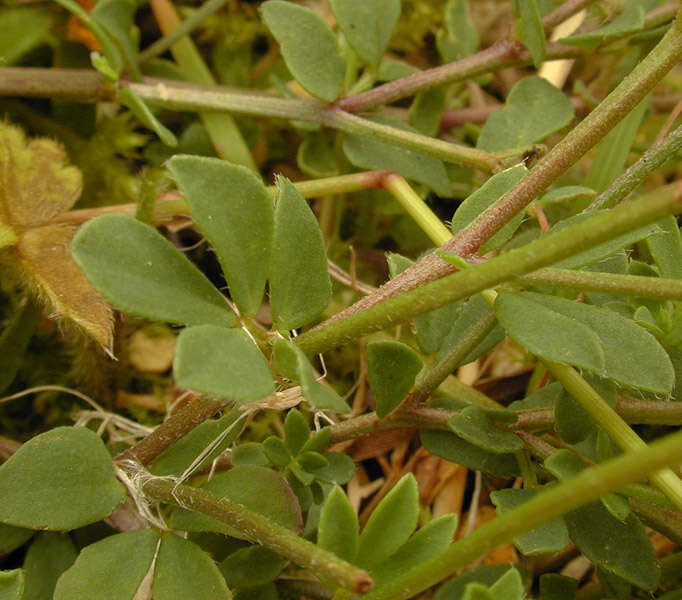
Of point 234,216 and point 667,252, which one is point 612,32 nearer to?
point 667,252

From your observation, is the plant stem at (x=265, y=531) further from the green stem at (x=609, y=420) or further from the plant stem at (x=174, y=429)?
the green stem at (x=609, y=420)

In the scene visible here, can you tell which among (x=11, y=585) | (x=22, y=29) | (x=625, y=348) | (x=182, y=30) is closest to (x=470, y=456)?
(x=625, y=348)

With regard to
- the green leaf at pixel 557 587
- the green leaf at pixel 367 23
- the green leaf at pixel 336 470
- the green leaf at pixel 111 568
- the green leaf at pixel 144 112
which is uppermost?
the green leaf at pixel 367 23

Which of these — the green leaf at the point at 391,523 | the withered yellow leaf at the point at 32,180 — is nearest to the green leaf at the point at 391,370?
the green leaf at the point at 391,523

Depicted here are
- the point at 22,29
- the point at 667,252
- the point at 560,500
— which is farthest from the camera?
the point at 22,29

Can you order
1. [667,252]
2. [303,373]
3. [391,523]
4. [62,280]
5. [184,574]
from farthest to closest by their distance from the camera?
[62,280]
[667,252]
[184,574]
[391,523]
[303,373]

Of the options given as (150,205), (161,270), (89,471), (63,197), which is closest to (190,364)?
(161,270)
